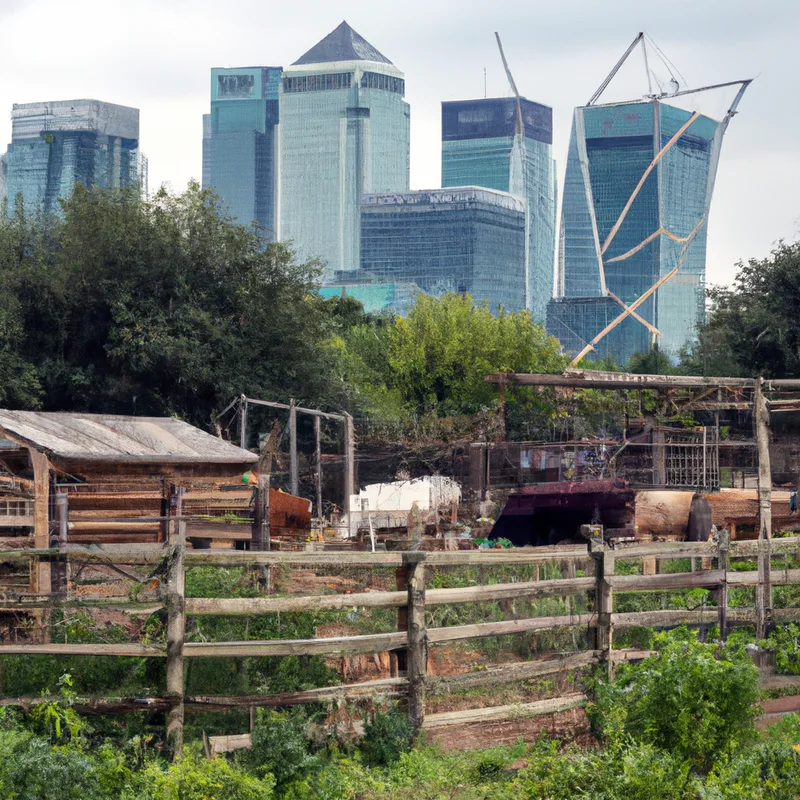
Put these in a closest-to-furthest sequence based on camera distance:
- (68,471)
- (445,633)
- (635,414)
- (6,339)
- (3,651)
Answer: (3,651)
(445,633)
(68,471)
(6,339)
(635,414)

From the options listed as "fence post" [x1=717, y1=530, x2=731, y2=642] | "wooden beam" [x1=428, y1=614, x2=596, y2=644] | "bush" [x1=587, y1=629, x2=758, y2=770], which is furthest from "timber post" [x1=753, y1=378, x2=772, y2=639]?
"bush" [x1=587, y1=629, x2=758, y2=770]

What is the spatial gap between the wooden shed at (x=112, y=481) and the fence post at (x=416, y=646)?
4.32m

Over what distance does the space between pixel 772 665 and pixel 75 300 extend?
2717 cm

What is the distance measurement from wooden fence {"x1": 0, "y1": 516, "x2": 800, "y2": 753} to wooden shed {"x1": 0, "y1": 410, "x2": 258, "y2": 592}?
396 centimetres

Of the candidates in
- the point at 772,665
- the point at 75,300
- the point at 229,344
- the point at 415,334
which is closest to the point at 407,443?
the point at 229,344

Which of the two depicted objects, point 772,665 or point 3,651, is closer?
point 3,651

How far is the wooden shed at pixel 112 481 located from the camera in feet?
44.1

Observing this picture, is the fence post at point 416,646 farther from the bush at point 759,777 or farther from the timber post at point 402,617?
the bush at point 759,777

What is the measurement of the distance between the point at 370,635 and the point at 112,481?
6.93 metres

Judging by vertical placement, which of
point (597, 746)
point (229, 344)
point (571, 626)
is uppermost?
point (229, 344)

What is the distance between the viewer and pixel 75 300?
34969 millimetres

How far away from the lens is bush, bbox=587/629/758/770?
26.6 ft

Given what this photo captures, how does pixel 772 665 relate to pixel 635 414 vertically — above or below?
below

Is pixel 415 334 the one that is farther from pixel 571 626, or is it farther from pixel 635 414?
pixel 571 626
